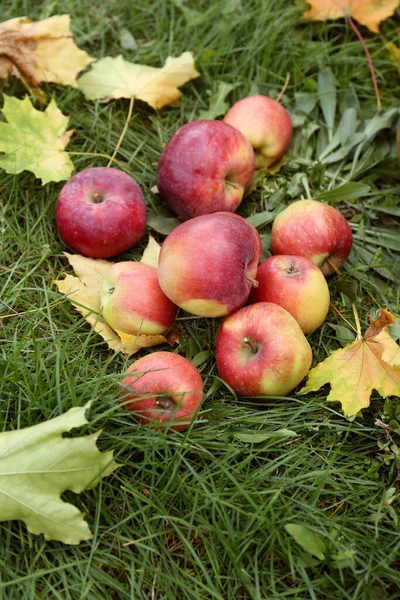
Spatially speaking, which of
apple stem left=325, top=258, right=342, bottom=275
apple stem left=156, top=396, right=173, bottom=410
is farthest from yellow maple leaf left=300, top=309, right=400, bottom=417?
apple stem left=156, top=396, right=173, bottom=410

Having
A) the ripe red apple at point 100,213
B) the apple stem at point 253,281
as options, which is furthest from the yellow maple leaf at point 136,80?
the apple stem at point 253,281

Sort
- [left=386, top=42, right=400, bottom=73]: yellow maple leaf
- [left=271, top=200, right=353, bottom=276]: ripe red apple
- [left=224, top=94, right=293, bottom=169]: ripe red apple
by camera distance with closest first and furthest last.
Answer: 1. [left=271, top=200, right=353, bottom=276]: ripe red apple
2. [left=224, top=94, right=293, bottom=169]: ripe red apple
3. [left=386, top=42, right=400, bottom=73]: yellow maple leaf

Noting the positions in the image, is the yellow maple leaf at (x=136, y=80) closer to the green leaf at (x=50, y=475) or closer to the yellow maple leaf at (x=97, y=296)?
the yellow maple leaf at (x=97, y=296)

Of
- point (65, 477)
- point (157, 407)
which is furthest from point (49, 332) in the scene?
point (65, 477)

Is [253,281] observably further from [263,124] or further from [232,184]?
[263,124]

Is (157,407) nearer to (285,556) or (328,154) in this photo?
(285,556)

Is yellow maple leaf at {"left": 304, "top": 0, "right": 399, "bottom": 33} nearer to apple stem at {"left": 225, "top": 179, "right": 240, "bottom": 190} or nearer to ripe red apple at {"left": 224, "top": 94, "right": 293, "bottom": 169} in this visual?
ripe red apple at {"left": 224, "top": 94, "right": 293, "bottom": 169}

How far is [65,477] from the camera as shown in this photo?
1.55 m

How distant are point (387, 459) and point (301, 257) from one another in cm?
73

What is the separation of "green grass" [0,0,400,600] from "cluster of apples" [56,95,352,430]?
0.35ft

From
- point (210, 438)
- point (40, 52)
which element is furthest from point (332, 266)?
point (40, 52)

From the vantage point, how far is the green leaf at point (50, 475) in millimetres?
1521

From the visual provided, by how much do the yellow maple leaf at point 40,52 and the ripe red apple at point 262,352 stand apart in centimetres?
145

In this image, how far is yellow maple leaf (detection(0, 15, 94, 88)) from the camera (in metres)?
Answer: 2.57
